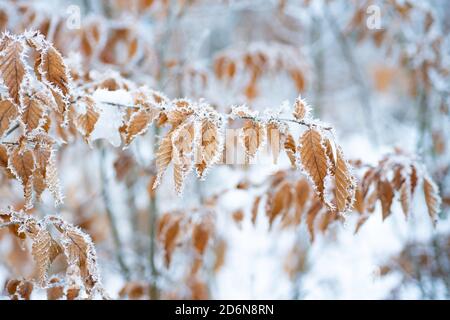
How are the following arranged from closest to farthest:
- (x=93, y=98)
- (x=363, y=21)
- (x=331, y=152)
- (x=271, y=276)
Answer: (x=331, y=152), (x=93, y=98), (x=363, y=21), (x=271, y=276)

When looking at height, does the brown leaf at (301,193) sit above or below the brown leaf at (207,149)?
above

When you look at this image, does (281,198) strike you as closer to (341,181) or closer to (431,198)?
(431,198)

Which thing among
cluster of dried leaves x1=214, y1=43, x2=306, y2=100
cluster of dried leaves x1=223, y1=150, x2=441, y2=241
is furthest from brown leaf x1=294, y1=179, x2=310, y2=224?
cluster of dried leaves x1=214, y1=43, x2=306, y2=100

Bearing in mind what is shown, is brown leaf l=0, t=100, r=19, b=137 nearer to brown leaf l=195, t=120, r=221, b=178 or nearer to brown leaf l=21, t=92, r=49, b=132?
brown leaf l=21, t=92, r=49, b=132

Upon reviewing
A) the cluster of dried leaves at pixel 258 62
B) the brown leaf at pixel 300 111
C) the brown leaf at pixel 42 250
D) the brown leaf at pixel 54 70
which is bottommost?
the brown leaf at pixel 42 250

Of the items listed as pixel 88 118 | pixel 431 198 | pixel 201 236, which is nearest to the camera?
pixel 88 118

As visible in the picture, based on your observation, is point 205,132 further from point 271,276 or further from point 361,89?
point 271,276

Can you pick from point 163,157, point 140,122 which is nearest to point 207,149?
point 163,157

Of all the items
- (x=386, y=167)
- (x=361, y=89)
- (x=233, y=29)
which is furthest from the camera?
(x=233, y=29)

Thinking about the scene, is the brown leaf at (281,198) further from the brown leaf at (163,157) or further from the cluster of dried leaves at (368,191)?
the brown leaf at (163,157)

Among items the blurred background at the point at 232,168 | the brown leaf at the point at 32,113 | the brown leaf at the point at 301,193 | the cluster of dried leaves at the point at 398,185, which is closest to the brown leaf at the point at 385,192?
the cluster of dried leaves at the point at 398,185

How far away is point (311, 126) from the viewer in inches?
38.4

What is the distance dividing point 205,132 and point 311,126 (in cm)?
22
